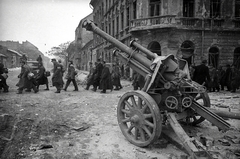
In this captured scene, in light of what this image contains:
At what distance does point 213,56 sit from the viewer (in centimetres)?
1552

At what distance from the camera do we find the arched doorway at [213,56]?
1548 centimetres

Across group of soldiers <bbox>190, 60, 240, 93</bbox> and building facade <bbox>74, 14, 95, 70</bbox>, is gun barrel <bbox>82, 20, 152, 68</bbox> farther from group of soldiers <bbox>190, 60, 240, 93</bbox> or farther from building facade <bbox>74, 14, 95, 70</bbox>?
building facade <bbox>74, 14, 95, 70</bbox>

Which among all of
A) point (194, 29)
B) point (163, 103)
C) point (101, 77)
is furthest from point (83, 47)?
point (163, 103)

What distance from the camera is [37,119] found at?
Result: 4.93 m

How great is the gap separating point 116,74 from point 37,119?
733cm

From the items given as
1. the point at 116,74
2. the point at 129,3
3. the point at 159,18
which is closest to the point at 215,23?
the point at 159,18

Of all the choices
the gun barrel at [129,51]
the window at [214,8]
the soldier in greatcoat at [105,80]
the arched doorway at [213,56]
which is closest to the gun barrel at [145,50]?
the gun barrel at [129,51]

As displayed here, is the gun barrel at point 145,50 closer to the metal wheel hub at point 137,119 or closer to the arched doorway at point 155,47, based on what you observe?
the metal wheel hub at point 137,119

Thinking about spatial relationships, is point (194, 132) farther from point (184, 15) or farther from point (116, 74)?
point (184, 15)

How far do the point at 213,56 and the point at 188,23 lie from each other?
344 centimetres

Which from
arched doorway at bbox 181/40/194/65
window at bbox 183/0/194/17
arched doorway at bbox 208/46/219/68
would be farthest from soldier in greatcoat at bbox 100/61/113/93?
arched doorway at bbox 208/46/219/68

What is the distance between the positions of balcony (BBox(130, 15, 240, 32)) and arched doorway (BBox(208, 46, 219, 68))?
1687 mm

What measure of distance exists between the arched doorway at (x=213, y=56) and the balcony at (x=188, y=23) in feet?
5.53

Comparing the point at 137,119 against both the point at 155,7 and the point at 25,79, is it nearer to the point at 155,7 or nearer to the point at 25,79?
the point at 25,79
